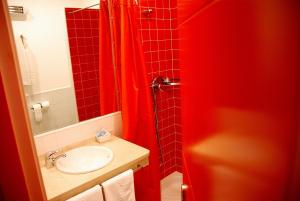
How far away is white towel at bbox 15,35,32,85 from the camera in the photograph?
4.38 ft

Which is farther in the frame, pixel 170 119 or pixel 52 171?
pixel 170 119

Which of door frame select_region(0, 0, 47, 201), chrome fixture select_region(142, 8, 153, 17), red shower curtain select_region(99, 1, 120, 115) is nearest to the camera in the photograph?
door frame select_region(0, 0, 47, 201)

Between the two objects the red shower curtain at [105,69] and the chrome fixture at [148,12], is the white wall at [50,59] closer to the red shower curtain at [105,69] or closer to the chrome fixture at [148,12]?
the red shower curtain at [105,69]

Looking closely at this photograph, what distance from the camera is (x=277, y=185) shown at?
222 millimetres

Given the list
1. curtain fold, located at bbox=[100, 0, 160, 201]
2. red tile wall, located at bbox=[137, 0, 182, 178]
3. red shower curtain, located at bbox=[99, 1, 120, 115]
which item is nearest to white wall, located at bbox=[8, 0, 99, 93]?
red shower curtain, located at bbox=[99, 1, 120, 115]

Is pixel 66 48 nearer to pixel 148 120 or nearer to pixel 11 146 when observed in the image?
pixel 148 120

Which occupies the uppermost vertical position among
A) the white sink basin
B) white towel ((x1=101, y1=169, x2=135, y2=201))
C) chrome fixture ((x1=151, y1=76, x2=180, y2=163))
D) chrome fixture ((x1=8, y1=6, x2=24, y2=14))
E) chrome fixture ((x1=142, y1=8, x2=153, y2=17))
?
chrome fixture ((x1=142, y1=8, x2=153, y2=17))

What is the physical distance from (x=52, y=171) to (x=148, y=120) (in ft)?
2.64

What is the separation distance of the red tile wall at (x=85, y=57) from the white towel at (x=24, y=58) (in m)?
0.31

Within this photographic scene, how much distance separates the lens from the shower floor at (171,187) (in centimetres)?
227

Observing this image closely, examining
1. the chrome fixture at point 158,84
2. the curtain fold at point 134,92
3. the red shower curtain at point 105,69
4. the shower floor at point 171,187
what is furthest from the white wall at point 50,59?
the shower floor at point 171,187

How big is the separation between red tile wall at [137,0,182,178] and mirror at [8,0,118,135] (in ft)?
1.67

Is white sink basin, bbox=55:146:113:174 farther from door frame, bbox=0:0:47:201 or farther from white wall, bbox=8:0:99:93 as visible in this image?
door frame, bbox=0:0:47:201

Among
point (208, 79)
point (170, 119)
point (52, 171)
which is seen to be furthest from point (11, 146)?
point (170, 119)
